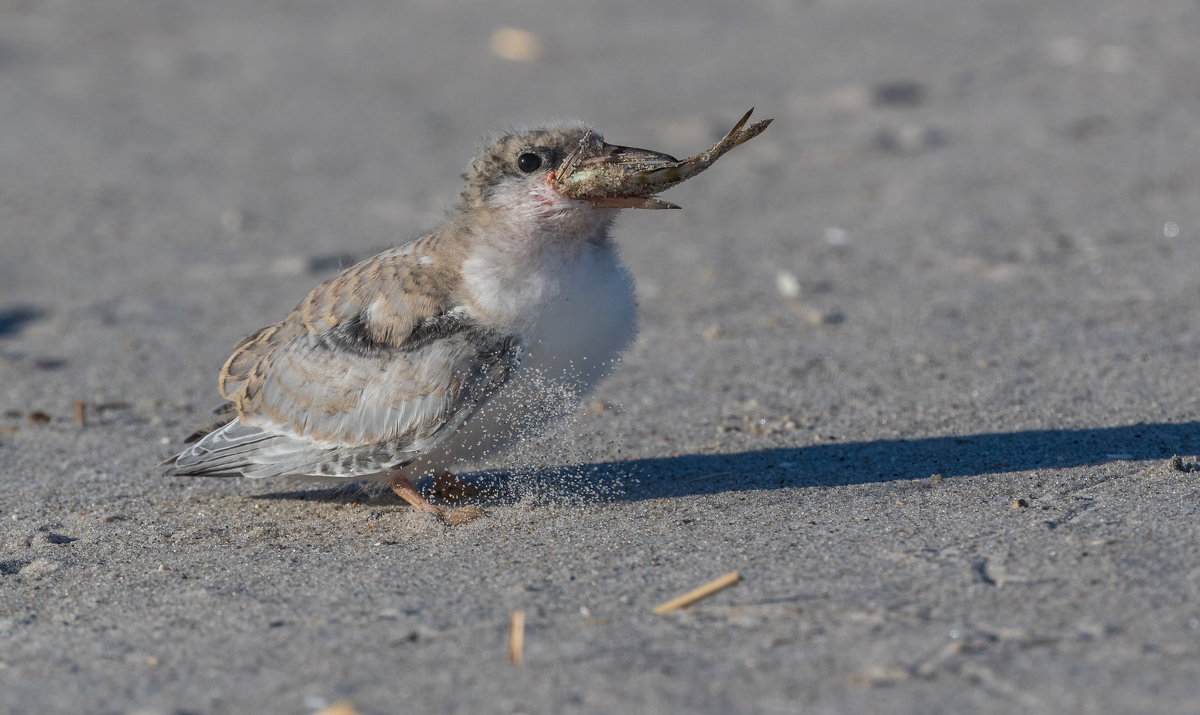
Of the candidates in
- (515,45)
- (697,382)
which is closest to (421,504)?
(697,382)

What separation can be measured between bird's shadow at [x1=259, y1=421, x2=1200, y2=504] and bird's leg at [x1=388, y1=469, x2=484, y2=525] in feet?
0.60

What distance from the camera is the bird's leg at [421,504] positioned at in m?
4.11

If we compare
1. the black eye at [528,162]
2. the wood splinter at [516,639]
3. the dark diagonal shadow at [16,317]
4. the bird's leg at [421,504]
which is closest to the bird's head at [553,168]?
the black eye at [528,162]

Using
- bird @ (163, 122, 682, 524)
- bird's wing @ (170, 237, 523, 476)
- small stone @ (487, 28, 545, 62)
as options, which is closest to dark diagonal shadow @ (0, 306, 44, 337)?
bird's wing @ (170, 237, 523, 476)

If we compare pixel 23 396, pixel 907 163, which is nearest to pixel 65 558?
pixel 23 396

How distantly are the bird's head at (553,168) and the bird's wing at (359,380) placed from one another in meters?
0.36

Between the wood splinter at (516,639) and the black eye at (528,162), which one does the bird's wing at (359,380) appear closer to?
the black eye at (528,162)

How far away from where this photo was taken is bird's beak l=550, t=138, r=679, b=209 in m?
3.85

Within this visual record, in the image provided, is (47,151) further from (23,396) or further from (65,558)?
(65,558)

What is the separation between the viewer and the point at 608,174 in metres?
3.86

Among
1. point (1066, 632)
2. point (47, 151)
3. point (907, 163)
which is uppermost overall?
point (47, 151)

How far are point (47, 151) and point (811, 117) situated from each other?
19.1 feet

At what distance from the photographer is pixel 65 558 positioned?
3977 mm

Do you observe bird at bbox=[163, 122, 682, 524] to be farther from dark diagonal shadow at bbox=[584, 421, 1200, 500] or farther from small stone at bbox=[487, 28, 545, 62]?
small stone at bbox=[487, 28, 545, 62]
